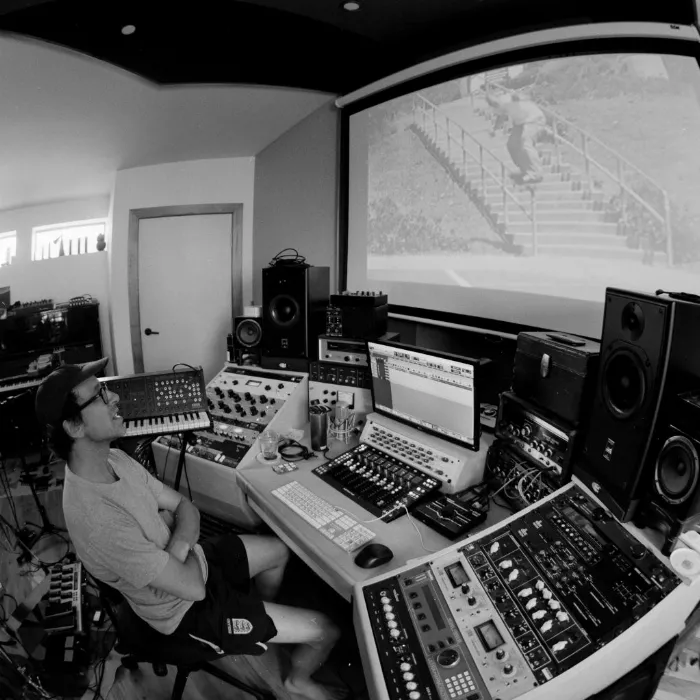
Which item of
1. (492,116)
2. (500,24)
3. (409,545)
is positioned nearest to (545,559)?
(409,545)

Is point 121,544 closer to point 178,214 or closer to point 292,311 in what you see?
point 292,311

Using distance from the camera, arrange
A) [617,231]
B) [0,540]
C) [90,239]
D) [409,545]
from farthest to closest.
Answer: [90,239]
[0,540]
[617,231]
[409,545]

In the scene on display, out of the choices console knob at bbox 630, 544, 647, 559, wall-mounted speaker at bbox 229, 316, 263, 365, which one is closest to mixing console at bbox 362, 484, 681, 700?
console knob at bbox 630, 544, 647, 559

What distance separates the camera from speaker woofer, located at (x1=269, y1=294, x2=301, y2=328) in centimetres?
246

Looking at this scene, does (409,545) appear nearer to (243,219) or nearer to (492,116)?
(492,116)

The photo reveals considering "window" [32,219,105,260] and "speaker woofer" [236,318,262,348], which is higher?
"window" [32,219,105,260]

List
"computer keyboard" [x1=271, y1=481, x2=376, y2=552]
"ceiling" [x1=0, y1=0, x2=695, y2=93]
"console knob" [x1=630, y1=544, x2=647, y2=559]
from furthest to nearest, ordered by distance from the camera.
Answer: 1. "ceiling" [x1=0, y1=0, x2=695, y2=93]
2. "computer keyboard" [x1=271, y1=481, x2=376, y2=552]
3. "console knob" [x1=630, y1=544, x2=647, y2=559]

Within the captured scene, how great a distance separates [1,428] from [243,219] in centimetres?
214

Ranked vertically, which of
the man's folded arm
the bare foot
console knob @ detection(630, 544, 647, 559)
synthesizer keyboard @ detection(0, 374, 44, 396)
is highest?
synthesizer keyboard @ detection(0, 374, 44, 396)

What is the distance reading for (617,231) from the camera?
1.81m

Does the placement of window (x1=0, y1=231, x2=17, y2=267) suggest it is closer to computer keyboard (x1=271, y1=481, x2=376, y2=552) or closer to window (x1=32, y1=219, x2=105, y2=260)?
window (x1=32, y1=219, x2=105, y2=260)

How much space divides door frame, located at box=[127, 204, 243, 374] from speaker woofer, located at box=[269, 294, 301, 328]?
130 cm

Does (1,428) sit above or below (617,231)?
below

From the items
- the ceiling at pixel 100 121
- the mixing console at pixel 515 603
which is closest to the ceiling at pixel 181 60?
the ceiling at pixel 100 121
